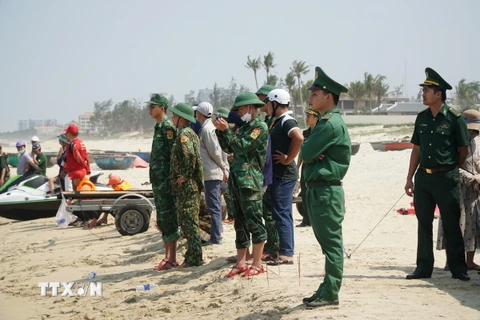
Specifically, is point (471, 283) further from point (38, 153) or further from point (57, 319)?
point (38, 153)

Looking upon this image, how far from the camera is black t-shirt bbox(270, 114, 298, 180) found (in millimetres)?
7059

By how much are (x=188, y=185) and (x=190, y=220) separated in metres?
0.40

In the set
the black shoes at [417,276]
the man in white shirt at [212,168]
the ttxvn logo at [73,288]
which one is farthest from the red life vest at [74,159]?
the black shoes at [417,276]

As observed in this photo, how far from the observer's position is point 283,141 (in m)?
7.08

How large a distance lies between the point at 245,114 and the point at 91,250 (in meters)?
4.37

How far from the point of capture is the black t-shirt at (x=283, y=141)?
706 cm

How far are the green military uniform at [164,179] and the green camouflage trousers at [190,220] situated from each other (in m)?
0.21

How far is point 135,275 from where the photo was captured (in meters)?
7.78

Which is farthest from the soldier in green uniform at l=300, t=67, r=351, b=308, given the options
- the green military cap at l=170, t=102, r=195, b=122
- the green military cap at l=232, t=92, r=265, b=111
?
the green military cap at l=170, t=102, r=195, b=122

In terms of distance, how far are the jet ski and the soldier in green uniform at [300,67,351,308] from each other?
8.45 metres

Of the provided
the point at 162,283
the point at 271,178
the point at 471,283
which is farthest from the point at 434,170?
the point at 162,283

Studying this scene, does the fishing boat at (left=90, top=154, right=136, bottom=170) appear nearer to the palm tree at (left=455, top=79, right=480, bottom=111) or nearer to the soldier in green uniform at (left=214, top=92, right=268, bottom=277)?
the soldier in green uniform at (left=214, top=92, right=268, bottom=277)

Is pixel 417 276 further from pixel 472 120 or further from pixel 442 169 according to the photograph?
pixel 472 120

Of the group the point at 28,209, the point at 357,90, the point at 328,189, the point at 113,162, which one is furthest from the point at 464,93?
the point at 328,189
